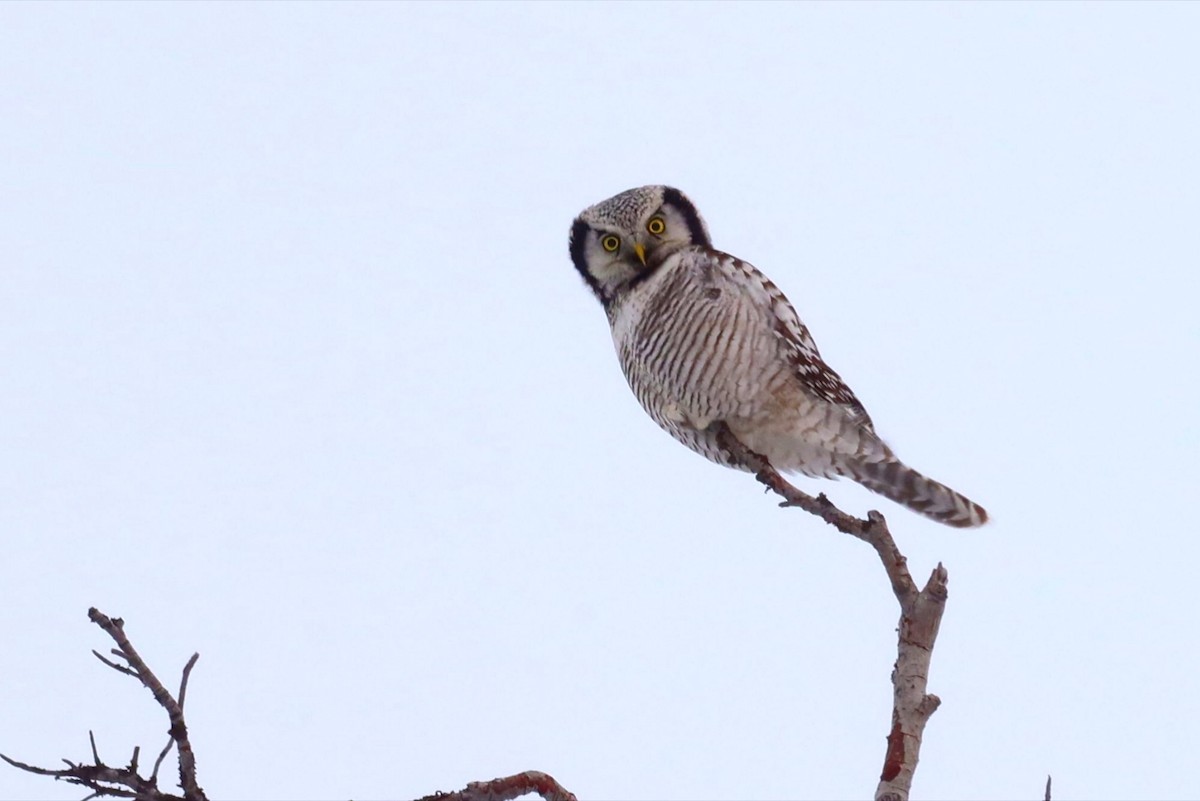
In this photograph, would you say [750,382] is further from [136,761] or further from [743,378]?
[136,761]

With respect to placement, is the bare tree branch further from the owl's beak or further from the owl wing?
the owl's beak

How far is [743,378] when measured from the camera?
4766 millimetres

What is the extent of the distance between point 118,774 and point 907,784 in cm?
160

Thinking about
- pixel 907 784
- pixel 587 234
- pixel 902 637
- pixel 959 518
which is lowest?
pixel 907 784

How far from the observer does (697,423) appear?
4.88m

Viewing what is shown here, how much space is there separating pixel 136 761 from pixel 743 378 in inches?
108

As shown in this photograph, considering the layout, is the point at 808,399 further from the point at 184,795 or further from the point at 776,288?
the point at 184,795

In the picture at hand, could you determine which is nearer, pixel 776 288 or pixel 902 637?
pixel 902 637

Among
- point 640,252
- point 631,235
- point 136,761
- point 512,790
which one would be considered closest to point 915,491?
point 640,252

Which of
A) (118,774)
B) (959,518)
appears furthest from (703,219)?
(118,774)

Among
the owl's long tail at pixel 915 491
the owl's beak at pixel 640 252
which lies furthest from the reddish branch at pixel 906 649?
the owl's beak at pixel 640 252

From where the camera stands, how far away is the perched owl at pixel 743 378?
15.6ft

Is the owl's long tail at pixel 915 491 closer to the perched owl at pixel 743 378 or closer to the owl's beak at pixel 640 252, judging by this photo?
the perched owl at pixel 743 378

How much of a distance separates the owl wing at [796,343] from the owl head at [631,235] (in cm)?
35
